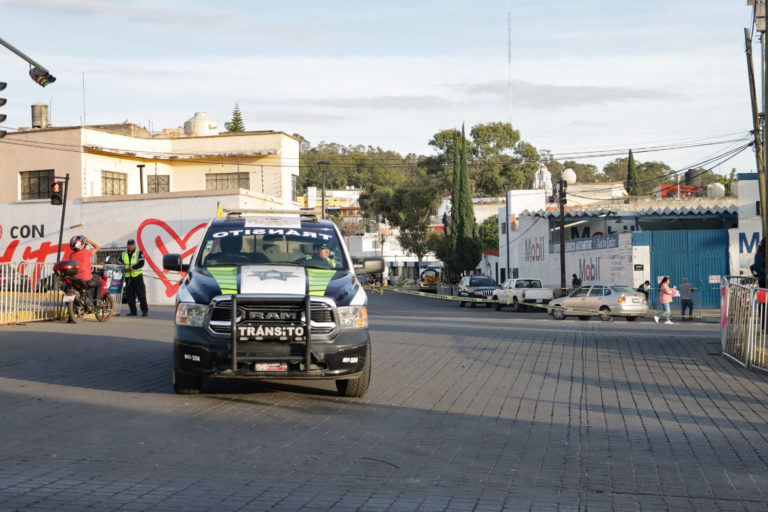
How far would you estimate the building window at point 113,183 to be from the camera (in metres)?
40.7

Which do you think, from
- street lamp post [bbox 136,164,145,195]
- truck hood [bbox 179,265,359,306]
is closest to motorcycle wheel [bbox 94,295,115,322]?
truck hood [bbox 179,265,359,306]

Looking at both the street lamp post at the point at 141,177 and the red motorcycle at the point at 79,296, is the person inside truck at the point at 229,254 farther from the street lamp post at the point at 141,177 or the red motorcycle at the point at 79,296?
the street lamp post at the point at 141,177

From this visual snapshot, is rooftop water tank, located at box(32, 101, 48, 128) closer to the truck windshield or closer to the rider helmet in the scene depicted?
the rider helmet

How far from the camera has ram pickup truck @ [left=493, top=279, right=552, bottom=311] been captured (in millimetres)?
37997

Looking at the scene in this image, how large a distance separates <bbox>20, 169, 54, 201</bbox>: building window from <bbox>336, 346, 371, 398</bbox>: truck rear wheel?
1298 inches

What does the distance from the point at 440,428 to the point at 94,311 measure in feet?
39.5

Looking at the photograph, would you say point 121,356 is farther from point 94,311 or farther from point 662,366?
point 662,366

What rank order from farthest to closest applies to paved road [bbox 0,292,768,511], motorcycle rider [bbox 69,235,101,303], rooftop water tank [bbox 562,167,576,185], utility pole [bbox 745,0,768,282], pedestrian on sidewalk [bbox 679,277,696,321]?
rooftop water tank [bbox 562,167,576,185]
pedestrian on sidewalk [bbox 679,277,696,321]
motorcycle rider [bbox 69,235,101,303]
utility pole [bbox 745,0,768,282]
paved road [bbox 0,292,768,511]

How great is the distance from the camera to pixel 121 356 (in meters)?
12.7

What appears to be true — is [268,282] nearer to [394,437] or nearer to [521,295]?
[394,437]

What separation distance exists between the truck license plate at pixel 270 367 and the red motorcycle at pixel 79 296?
31.9 feet

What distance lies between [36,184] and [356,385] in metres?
34.1

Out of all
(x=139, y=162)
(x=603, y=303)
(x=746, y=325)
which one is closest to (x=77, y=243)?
(x=746, y=325)

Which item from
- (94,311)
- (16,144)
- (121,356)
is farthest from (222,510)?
(16,144)
